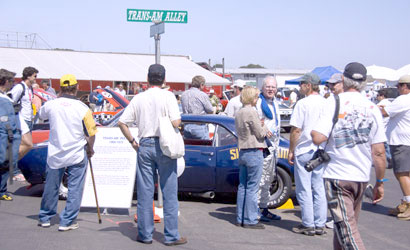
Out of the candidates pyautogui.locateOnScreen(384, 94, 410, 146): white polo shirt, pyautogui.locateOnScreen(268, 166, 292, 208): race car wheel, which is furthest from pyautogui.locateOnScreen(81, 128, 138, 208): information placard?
pyautogui.locateOnScreen(384, 94, 410, 146): white polo shirt

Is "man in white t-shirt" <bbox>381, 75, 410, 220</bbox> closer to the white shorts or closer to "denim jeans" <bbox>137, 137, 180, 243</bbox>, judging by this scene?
"denim jeans" <bbox>137, 137, 180, 243</bbox>

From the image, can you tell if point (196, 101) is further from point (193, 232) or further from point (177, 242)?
point (177, 242)

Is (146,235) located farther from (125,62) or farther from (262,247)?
(125,62)

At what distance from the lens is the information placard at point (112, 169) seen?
6797 mm

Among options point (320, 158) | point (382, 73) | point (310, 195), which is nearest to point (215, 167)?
point (310, 195)

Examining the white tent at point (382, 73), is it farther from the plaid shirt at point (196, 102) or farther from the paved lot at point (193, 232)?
the paved lot at point (193, 232)

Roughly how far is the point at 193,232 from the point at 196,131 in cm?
Result: 231

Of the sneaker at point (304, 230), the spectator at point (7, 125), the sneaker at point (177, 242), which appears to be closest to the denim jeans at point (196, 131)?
the sneaker at point (304, 230)

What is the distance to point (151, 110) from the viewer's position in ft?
17.6

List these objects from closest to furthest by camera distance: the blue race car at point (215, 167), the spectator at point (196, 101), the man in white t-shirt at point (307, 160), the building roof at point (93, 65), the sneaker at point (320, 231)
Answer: the man in white t-shirt at point (307, 160) < the sneaker at point (320, 231) < the blue race car at point (215, 167) < the spectator at point (196, 101) < the building roof at point (93, 65)

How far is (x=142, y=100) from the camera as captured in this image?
17.7 ft

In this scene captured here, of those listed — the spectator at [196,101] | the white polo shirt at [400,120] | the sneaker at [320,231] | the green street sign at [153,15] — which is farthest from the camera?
the spectator at [196,101]

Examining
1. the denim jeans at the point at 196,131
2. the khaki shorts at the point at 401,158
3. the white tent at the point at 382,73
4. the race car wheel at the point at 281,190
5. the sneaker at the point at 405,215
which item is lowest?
the sneaker at the point at 405,215

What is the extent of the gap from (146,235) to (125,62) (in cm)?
2710
